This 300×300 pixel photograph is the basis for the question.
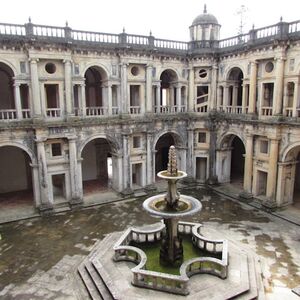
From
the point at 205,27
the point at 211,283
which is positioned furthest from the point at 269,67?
the point at 211,283

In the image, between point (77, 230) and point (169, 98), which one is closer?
point (77, 230)

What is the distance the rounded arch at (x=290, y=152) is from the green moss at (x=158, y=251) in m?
10.4

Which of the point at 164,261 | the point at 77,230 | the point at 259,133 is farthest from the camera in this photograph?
the point at 259,133

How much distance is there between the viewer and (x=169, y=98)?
31453 mm

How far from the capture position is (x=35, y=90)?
22.9 m

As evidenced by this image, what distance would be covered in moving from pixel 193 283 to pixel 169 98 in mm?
20284

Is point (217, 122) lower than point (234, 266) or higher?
higher

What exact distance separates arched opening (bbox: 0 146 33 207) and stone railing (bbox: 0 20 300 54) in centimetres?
1130

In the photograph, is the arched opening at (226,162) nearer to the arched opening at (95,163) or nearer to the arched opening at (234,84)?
the arched opening at (234,84)

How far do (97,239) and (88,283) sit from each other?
4862 mm

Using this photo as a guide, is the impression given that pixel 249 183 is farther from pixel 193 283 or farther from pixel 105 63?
pixel 105 63

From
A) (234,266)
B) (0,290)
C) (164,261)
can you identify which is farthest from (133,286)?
(0,290)

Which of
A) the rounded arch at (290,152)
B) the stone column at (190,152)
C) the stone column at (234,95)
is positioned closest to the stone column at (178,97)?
the stone column at (190,152)

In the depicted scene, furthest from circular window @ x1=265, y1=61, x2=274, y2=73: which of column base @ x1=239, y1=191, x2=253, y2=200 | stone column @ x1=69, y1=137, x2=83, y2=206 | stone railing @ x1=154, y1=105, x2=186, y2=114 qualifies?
stone column @ x1=69, y1=137, x2=83, y2=206
